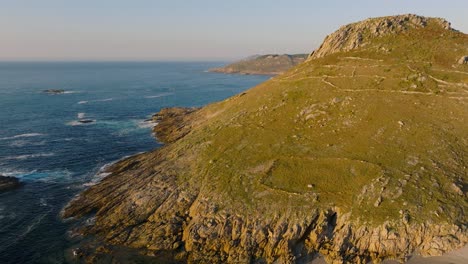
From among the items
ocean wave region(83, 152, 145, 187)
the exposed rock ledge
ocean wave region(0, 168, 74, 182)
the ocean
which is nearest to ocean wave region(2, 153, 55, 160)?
the ocean

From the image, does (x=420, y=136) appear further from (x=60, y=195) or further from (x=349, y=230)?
(x=60, y=195)

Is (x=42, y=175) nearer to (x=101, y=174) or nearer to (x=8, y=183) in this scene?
(x=8, y=183)

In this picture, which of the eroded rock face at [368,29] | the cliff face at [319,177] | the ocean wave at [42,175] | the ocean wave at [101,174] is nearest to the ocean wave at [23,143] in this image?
the ocean wave at [42,175]

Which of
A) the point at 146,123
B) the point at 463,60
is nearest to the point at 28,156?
the point at 146,123

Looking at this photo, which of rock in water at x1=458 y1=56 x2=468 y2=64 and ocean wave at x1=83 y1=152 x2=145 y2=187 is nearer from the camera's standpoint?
ocean wave at x1=83 y1=152 x2=145 y2=187

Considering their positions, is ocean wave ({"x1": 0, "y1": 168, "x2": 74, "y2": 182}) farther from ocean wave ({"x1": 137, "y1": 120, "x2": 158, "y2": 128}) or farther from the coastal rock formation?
ocean wave ({"x1": 137, "y1": 120, "x2": 158, "y2": 128})

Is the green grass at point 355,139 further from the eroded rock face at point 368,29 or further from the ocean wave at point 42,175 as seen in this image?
the ocean wave at point 42,175

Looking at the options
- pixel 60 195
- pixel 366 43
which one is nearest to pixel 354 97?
pixel 366 43
